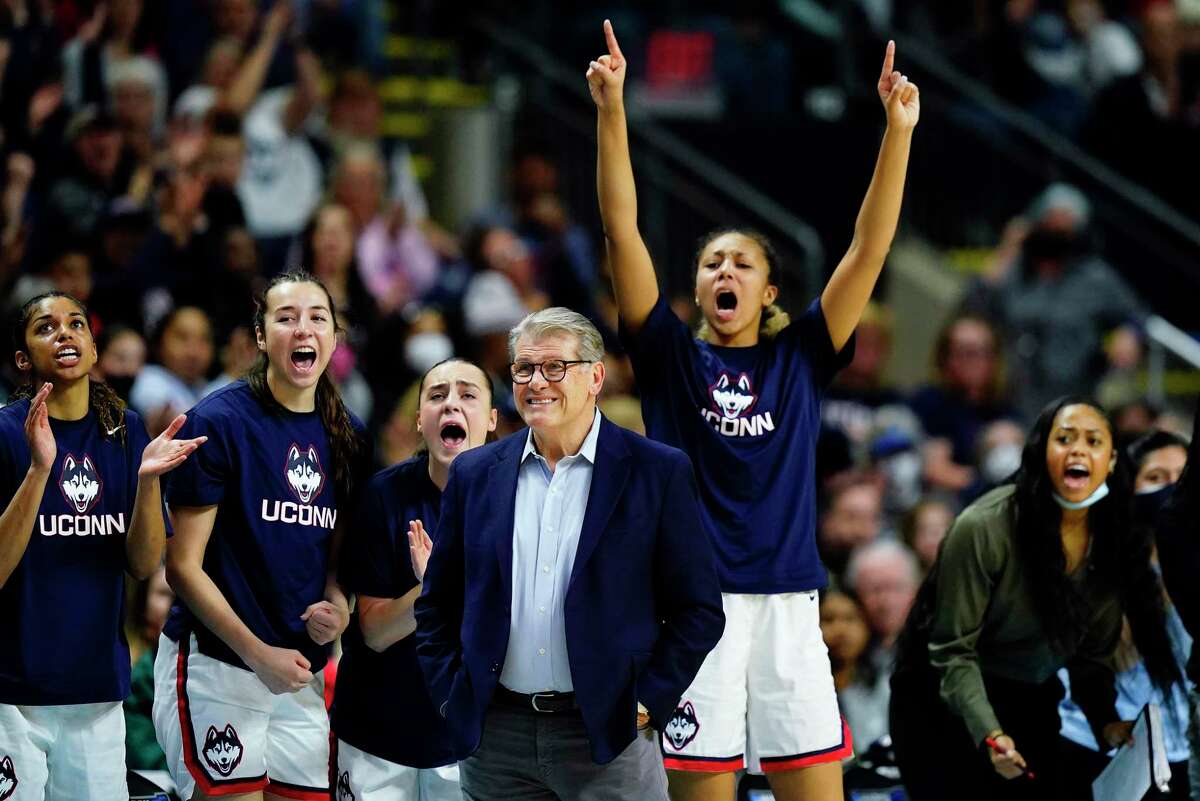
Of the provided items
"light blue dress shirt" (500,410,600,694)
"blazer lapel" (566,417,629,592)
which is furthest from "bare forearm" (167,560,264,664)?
"blazer lapel" (566,417,629,592)

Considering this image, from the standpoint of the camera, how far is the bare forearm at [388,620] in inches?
215

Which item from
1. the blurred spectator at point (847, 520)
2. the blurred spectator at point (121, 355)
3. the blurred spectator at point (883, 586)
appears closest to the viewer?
the blurred spectator at point (121, 355)

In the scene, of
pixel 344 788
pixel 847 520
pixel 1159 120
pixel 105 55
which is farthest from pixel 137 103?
pixel 1159 120

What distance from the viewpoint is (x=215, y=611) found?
17.6 ft

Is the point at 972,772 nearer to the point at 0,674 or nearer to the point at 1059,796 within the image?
the point at 1059,796

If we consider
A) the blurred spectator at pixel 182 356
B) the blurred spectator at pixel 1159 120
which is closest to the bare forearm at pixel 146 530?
the blurred spectator at pixel 182 356

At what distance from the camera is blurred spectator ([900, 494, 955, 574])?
922cm

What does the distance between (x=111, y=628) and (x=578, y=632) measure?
1.50 meters

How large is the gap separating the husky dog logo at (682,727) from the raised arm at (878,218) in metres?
1.19

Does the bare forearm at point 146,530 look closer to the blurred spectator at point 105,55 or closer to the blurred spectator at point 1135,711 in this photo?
the blurred spectator at point 1135,711

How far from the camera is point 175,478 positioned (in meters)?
5.42

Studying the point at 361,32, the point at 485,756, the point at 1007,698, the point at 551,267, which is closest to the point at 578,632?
the point at 485,756

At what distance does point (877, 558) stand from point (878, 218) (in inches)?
130

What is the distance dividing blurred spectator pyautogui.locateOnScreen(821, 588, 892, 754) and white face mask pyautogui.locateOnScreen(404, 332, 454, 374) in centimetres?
254
